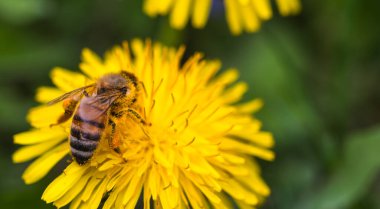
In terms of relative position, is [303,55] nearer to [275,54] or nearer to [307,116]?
[275,54]

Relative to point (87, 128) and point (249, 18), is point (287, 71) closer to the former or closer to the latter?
point (249, 18)

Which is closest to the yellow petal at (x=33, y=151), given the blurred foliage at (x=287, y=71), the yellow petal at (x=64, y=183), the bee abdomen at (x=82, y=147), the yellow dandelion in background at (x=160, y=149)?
the yellow dandelion in background at (x=160, y=149)

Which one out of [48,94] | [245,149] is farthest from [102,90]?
[245,149]

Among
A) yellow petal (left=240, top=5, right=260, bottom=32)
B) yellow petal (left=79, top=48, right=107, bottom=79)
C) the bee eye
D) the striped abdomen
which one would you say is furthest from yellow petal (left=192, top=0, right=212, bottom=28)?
the striped abdomen

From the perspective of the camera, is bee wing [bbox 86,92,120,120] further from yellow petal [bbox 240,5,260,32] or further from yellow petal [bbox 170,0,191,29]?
yellow petal [bbox 240,5,260,32]

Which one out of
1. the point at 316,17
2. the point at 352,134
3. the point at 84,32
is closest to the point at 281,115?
the point at 352,134

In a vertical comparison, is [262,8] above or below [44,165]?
above
